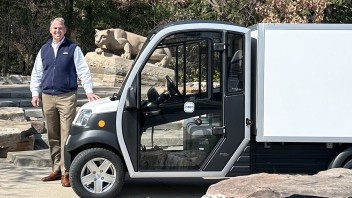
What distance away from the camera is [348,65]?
6004 millimetres

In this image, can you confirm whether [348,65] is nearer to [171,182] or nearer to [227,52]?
[227,52]

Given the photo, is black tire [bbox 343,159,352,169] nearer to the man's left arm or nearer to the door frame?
the door frame

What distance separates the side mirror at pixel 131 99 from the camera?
596cm

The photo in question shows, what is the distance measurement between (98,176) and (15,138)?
9.50ft

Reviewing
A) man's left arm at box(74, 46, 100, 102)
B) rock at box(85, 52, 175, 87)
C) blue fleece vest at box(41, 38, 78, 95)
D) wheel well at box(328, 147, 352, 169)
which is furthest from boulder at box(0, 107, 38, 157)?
rock at box(85, 52, 175, 87)

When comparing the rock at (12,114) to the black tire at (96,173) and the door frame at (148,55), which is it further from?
the door frame at (148,55)

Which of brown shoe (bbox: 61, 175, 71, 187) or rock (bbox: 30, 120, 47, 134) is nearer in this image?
brown shoe (bbox: 61, 175, 71, 187)

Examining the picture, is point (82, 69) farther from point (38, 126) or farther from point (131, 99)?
point (38, 126)

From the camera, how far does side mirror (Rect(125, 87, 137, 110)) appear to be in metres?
5.96

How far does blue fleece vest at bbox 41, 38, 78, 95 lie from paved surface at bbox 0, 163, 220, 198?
1107mm

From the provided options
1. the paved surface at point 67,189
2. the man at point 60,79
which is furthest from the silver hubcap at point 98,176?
the man at point 60,79

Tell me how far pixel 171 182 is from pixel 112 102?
163cm

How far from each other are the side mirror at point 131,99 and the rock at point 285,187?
4.95 ft

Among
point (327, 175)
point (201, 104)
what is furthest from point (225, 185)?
point (201, 104)
